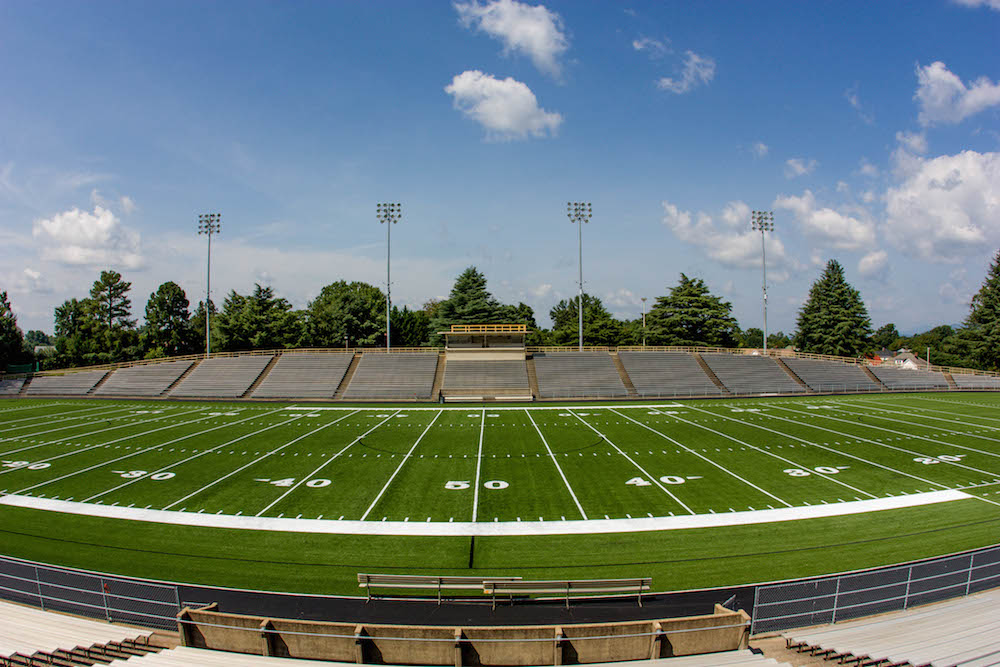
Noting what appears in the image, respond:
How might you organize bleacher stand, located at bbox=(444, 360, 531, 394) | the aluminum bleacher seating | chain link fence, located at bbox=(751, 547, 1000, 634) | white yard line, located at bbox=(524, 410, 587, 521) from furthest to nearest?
bleacher stand, located at bbox=(444, 360, 531, 394) → the aluminum bleacher seating → white yard line, located at bbox=(524, 410, 587, 521) → chain link fence, located at bbox=(751, 547, 1000, 634)

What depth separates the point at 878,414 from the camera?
28.3 meters

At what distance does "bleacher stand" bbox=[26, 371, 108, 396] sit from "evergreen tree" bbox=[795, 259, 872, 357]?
250 ft

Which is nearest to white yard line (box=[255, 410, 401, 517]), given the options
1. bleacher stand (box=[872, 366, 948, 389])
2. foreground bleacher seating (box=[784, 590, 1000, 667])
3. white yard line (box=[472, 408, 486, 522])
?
white yard line (box=[472, 408, 486, 522])

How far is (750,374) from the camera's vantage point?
136 ft

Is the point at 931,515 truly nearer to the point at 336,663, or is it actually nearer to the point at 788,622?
the point at 788,622

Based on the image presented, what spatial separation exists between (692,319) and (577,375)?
A: 2523 cm

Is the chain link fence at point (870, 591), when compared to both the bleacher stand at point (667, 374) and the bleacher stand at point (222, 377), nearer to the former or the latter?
the bleacher stand at point (667, 374)

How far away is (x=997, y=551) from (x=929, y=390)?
4124 centimetres

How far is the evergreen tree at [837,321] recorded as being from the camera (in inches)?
2302

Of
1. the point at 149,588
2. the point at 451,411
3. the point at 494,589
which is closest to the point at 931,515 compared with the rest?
the point at 494,589

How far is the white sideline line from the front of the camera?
12.1 metres

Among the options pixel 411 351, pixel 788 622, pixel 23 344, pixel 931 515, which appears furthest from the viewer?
pixel 23 344

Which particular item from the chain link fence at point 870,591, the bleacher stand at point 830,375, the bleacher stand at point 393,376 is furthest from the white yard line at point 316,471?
the bleacher stand at point 830,375

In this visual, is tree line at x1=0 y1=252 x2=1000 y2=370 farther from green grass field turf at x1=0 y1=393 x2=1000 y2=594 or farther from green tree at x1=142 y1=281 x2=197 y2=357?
green grass field turf at x1=0 y1=393 x2=1000 y2=594
